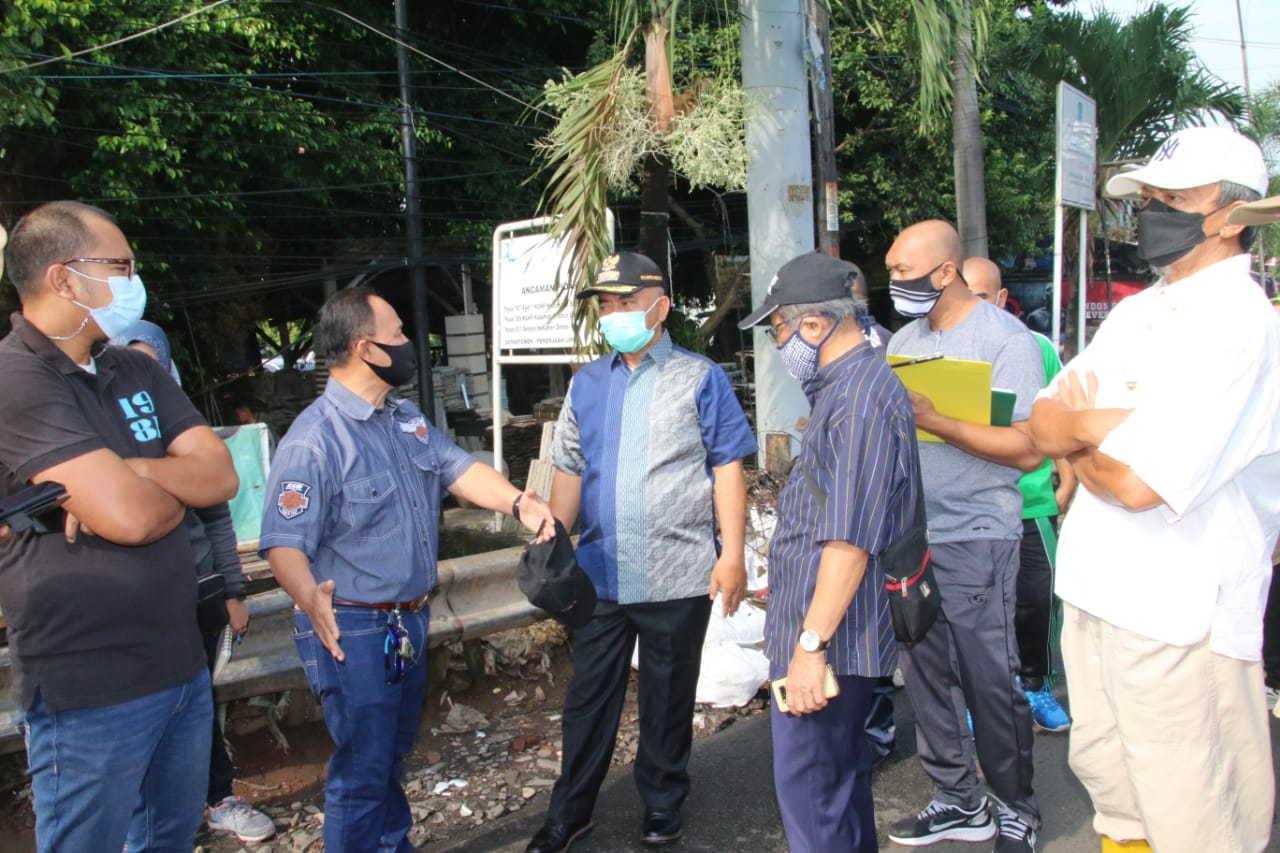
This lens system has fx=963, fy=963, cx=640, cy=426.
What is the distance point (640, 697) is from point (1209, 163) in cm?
232

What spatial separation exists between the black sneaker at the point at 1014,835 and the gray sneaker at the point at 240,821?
2461 mm

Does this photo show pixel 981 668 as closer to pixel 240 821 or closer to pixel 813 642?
pixel 813 642

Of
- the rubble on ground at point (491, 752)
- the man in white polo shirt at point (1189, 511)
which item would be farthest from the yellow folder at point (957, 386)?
the rubble on ground at point (491, 752)

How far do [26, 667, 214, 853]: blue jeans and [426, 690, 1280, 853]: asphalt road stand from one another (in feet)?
3.90

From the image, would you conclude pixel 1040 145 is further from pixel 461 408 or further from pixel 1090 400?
pixel 1090 400

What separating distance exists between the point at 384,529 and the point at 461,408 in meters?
12.9

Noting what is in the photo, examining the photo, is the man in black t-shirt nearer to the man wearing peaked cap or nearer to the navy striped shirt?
the man wearing peaked cap

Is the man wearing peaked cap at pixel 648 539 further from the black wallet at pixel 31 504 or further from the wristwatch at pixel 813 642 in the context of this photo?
the black wallet at pixel 31 504

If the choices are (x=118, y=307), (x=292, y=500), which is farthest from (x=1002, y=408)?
(x=118, y=307)

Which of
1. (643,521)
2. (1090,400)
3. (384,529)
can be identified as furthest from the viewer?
(643,521)

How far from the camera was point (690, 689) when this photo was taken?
10.9 feet

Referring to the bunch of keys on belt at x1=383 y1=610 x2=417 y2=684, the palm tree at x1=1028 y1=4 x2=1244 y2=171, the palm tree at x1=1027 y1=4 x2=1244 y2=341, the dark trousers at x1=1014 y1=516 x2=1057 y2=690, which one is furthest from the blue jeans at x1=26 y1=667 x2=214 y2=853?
the palm tree at x1=1028 y1=4 x2=1244 y2=171

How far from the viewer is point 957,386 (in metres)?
3.03

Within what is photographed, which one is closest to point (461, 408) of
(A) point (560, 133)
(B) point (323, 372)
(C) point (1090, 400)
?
(B) point (323, 372)
